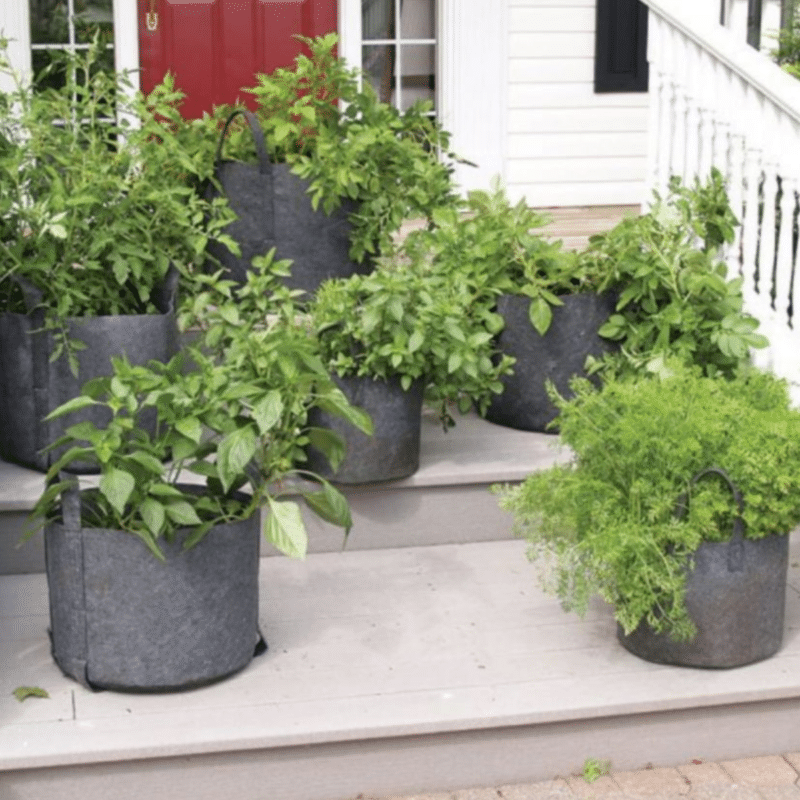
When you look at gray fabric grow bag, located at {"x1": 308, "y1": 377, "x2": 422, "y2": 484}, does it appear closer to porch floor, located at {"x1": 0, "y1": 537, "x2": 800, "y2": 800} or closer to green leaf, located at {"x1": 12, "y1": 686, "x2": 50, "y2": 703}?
porch floor, located at {"x1": 0, "y1": 537, "x2": 800, "y2": 800}

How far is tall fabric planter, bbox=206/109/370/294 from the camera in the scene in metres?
5.35

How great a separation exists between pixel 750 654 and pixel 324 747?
0.98 meters

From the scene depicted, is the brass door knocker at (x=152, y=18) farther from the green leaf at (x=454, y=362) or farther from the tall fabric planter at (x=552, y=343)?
the green leaf at (x=454, y=362)

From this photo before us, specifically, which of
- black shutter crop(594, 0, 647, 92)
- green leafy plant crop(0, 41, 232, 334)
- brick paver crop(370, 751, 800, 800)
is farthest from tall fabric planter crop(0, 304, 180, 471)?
black shutter crop(594, 0, 647, 92)

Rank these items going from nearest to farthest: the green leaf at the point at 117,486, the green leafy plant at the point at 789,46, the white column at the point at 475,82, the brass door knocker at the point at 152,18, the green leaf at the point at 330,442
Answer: the green leaf at the point at 117,486, the green leaf at the point at 330,442, the green leafy plant at the point at 789,46, the brass door knocker at the point at 152,18, the white column at the point at 475,82

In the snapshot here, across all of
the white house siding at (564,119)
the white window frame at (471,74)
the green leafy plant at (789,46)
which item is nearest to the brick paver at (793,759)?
the green leafy plant at (789,46)

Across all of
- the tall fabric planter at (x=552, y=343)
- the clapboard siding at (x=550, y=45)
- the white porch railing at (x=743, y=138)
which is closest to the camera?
the white porch railing at (x=743, y=138)

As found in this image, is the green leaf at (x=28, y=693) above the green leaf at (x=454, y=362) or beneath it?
beneath

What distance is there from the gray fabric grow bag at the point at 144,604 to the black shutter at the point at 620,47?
4.53m

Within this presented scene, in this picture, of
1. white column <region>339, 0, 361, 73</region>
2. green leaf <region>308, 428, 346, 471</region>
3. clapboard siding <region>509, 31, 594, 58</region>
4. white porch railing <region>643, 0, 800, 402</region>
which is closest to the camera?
green leaf <region>308, 428, 346, 471</region>

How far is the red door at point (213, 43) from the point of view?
24.2 ft

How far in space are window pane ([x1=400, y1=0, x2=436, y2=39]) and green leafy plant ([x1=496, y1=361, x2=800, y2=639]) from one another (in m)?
4.23

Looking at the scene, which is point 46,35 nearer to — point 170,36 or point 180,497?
point 170,36

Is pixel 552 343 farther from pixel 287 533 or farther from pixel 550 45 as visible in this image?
pixel 550 45
